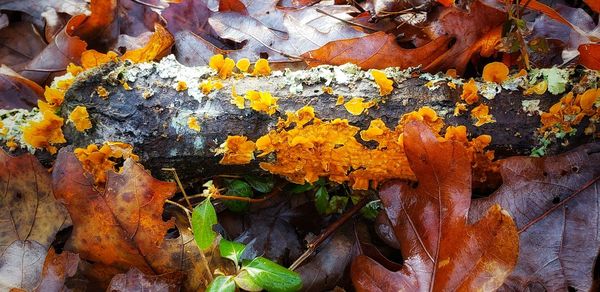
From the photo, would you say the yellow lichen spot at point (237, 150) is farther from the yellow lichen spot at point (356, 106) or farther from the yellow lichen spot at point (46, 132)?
the yellow lichen spot at point (46, 132)

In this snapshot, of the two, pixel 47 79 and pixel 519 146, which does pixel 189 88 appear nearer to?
pixel 47 79

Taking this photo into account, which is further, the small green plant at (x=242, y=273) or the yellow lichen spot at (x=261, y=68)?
the yellow lichen spot at (x=261, y=68)

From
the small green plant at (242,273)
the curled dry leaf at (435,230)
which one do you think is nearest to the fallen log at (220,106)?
the curled dry leaf at (435,230)

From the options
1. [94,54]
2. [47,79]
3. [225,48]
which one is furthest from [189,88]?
[47,79]

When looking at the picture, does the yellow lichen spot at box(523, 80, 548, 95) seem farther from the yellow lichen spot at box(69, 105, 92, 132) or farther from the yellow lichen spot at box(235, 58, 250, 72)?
the yellow lichen spot at box(69, 105, 92, 132)

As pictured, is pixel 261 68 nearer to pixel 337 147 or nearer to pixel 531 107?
pixel 337 147

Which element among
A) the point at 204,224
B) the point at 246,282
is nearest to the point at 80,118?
the point at 204,224
